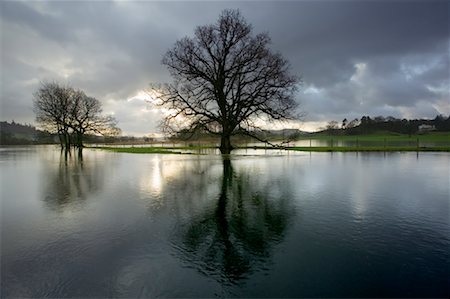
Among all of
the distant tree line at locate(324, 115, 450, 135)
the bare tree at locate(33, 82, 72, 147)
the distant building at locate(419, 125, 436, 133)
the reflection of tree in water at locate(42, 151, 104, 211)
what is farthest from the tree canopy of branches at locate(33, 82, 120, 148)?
the distant building at locate(419, 125, 436, 133)

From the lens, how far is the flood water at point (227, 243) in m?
4.41

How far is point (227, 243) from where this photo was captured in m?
6.03

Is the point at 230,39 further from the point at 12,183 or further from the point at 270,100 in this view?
the point at 12,183

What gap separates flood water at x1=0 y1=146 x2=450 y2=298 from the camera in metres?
4.41

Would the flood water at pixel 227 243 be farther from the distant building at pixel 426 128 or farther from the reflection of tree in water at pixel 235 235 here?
the distant building at pixel 426 128

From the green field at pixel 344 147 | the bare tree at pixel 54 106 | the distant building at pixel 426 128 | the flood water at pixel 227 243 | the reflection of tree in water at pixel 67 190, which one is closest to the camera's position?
the flood water at pixel 227 243

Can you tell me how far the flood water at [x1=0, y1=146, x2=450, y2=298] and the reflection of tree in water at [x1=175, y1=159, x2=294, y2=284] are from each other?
0.09 feet

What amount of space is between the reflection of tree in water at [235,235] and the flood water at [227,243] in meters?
0.03

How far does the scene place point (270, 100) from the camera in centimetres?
3166

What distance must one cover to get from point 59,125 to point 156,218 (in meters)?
63.7

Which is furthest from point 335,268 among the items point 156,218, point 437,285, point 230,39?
point 230,39

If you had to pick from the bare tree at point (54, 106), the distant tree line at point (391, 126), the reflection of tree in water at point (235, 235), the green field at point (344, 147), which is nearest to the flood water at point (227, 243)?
the reflection of tree in water at point (235, 235)

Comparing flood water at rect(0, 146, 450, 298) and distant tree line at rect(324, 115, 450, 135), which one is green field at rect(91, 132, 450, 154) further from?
distant tree line at rect(324, 115, 450, 135)

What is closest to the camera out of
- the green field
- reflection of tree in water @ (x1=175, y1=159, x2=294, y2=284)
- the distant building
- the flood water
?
the flood water
